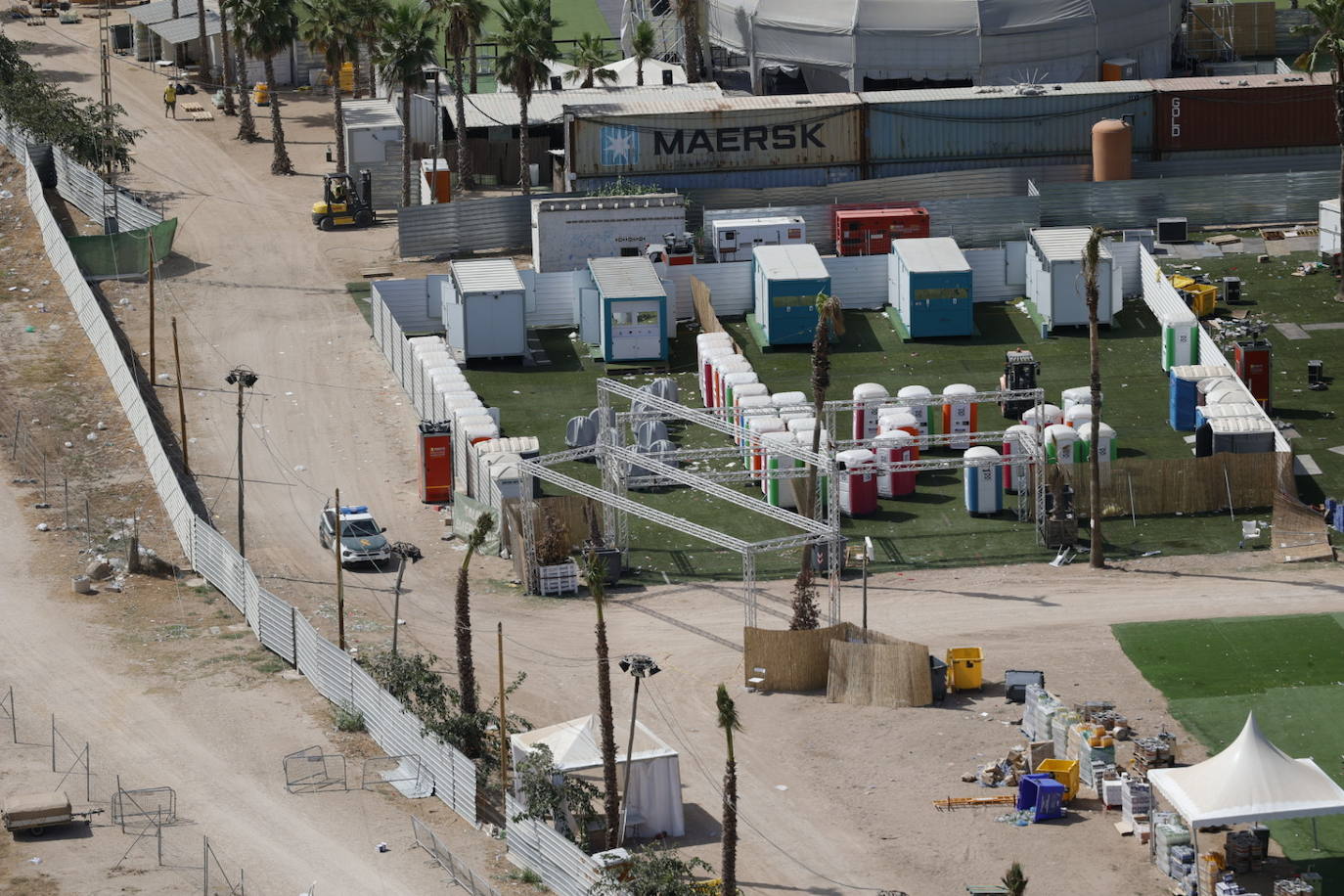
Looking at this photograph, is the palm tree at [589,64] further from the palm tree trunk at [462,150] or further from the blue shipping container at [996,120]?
the blue shipping container at [996,120]

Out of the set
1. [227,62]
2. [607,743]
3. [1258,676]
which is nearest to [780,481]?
[1258,676]

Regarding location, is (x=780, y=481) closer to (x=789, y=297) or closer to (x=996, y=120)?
(x=789, y=297)

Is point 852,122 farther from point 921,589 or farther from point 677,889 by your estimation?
point 677,889

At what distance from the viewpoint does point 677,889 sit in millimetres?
38688

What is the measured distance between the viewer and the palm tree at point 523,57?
79250 millimetres

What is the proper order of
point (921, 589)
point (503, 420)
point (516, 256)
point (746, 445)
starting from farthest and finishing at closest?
point (516, 256), point (503, 420), point (746, 445), point (921, 589)

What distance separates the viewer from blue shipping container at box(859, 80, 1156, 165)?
80188 millimetres

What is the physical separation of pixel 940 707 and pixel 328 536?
51.3ft

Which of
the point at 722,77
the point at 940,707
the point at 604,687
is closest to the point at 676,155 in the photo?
the point at 722,77

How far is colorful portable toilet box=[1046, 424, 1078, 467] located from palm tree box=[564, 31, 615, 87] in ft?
118

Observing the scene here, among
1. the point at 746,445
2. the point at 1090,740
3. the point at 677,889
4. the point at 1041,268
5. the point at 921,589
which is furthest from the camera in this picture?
the point at 1041,268

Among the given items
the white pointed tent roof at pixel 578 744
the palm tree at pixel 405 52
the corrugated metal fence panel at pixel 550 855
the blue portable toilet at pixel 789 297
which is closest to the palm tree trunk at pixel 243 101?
the palm tree at pixel 405 52

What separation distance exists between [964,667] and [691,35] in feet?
148

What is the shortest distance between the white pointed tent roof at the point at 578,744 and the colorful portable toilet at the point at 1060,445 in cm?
1679
